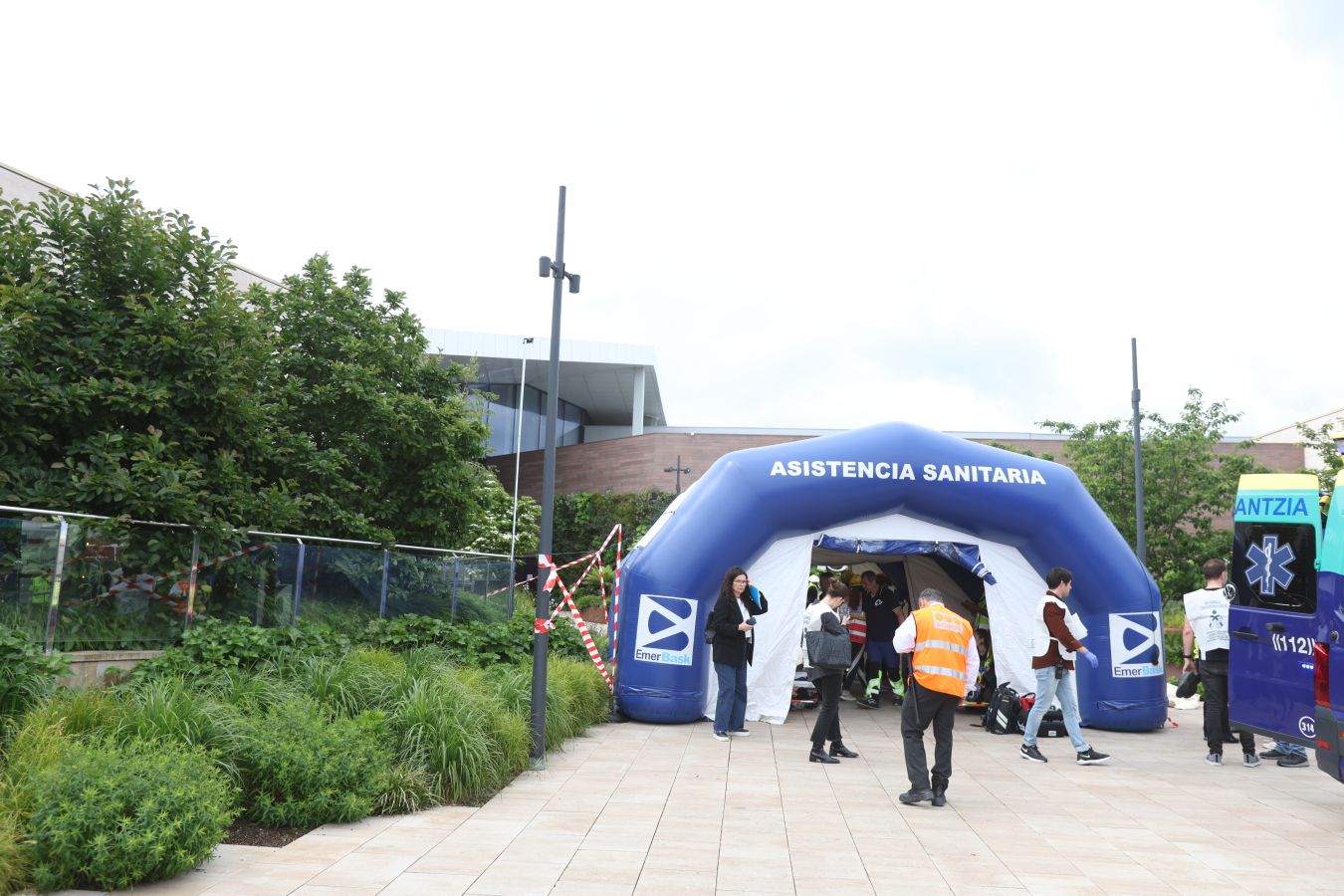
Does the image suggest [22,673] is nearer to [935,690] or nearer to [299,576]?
[299,576]

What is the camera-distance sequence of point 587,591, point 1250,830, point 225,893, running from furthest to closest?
point 587,591
point 1250,830
point 225,893

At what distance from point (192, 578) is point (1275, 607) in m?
9.21

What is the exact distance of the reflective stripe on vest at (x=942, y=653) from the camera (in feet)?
24.3

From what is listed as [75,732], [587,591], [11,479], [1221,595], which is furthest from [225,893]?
[587,591]

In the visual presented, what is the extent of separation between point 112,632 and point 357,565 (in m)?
4.04

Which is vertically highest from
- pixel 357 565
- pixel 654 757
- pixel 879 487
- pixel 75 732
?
→ pixel 879 487

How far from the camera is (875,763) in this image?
9.22 m

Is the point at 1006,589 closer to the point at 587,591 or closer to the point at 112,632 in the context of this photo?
the point at 112,632

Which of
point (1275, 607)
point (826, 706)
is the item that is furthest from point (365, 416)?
point (1275, 607)

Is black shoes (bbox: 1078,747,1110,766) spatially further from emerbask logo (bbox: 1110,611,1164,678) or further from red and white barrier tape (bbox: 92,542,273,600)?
red and white barrier tape (bbox: 92,542,273,600)

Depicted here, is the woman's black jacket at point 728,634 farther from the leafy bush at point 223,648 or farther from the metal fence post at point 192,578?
the metal fence post at point 192,578

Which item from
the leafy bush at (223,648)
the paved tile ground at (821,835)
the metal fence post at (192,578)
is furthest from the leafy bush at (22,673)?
the metal fence post at (192,578)

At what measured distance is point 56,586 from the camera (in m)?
7.97

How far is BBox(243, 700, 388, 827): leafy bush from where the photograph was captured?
6.16 metres
